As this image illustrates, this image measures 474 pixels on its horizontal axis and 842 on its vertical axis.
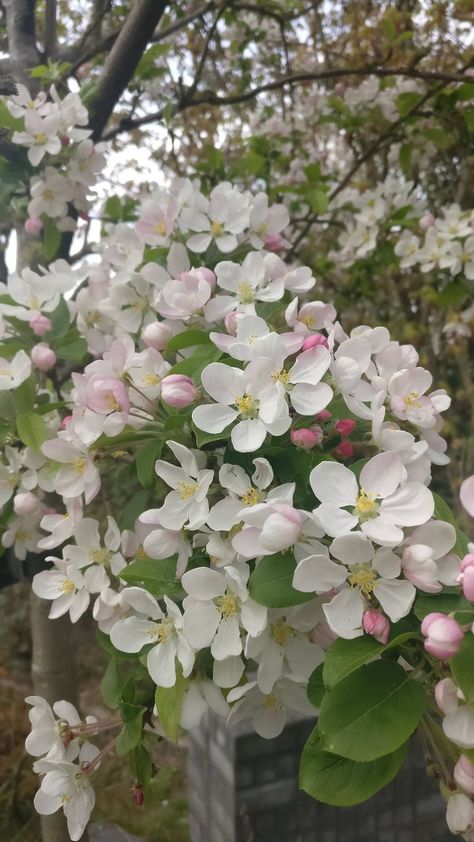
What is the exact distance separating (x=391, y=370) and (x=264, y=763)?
4.55 ft

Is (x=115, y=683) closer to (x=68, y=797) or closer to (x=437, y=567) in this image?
(x=68, y=797)

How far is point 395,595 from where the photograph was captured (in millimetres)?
543

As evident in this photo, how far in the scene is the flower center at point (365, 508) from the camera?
57cm

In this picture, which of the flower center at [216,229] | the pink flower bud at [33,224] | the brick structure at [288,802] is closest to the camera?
the flower center at [216,229]

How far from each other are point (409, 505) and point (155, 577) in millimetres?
259

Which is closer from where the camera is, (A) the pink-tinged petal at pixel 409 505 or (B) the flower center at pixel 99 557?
(A) the pink-tinged petal at pixel 409 505

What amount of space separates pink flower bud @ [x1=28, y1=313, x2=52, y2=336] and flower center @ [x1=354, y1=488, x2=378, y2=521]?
60 centimetres

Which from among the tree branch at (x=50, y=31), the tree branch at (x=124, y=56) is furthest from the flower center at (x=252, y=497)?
the tree branch at (x=50, y=31)

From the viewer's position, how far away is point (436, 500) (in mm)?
643

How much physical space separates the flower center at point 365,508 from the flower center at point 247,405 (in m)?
0.13

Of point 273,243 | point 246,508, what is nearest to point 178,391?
point 246,508

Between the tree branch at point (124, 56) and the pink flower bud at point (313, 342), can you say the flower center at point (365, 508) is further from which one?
the tree branch at point (124, 56)

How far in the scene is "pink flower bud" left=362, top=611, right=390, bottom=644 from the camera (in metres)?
0.53

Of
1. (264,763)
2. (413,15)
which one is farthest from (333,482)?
(413,15)
